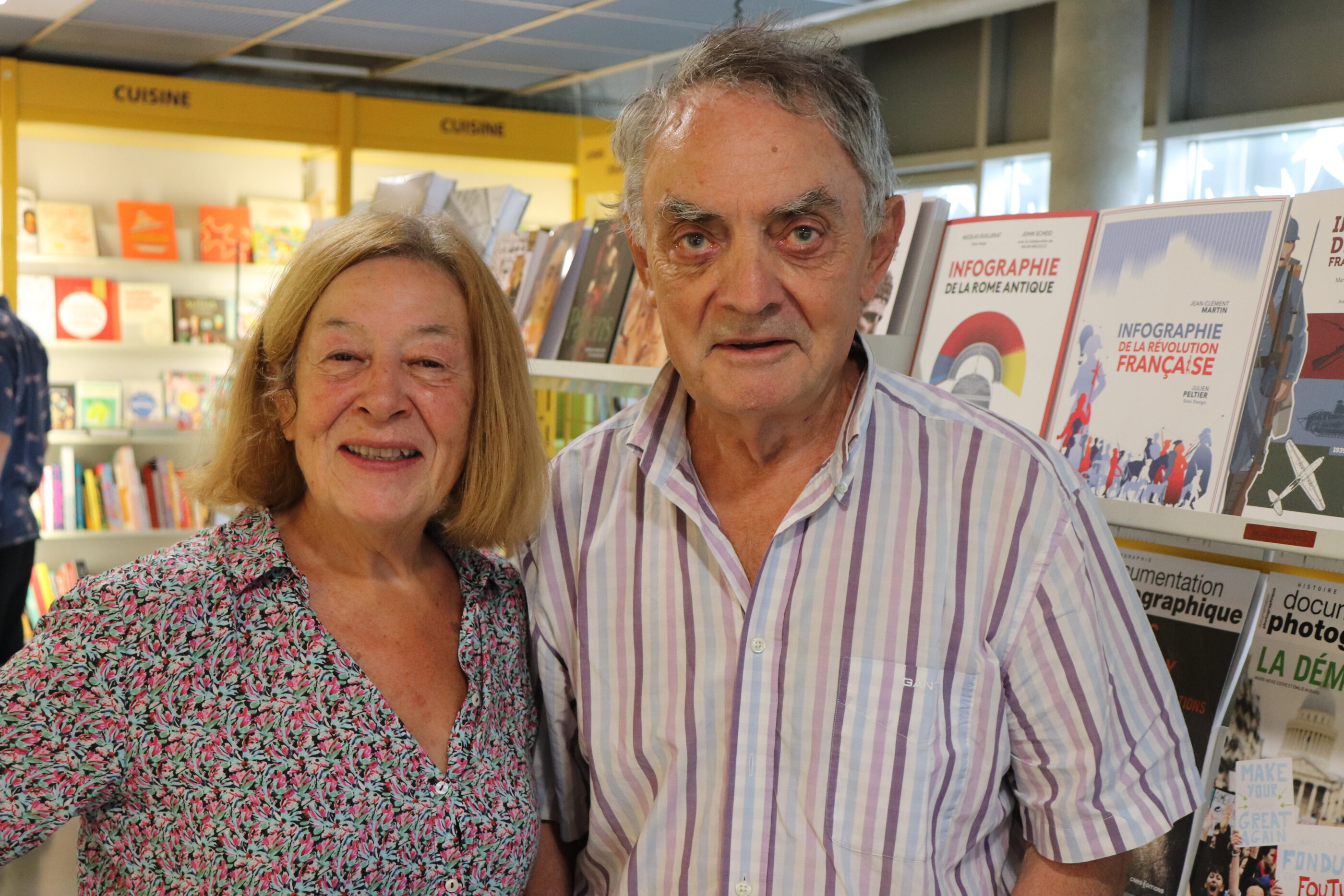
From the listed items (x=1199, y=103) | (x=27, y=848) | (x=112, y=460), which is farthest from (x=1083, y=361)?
(x=112, y=460)

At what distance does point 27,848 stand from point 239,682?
0.28 m

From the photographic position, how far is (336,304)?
5.10 ft

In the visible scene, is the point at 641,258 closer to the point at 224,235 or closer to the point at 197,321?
the point at 197,321

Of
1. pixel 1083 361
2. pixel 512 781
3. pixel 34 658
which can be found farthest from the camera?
pixel 1083 361

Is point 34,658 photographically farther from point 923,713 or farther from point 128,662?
point 923,713

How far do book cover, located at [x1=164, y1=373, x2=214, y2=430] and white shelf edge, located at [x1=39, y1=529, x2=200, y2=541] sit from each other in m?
0.59

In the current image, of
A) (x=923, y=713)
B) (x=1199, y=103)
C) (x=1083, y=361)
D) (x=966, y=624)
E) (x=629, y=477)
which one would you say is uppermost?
(x=1199, y=103)

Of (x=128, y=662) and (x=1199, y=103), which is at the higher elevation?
(x=1199, y=103)

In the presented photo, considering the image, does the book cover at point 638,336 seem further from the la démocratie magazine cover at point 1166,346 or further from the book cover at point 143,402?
the book cover at point 143,402

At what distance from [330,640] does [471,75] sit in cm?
687

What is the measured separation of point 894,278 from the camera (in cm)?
219

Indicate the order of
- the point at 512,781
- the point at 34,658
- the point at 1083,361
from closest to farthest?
the point at 34,658
the point at 512,781
the point at 1083,361

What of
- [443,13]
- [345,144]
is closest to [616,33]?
[443,13]

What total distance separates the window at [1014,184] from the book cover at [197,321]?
15.9ft
